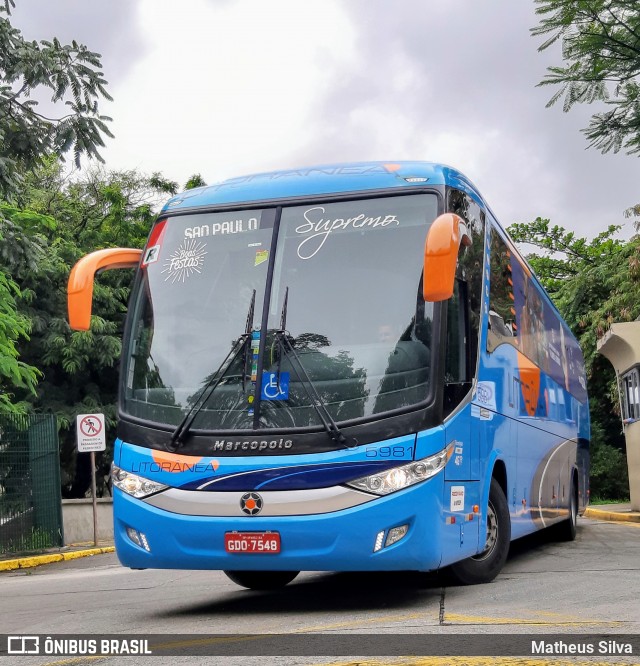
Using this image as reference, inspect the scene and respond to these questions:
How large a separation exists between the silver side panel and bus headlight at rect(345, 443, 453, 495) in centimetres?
6

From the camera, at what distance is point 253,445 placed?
7.68 m

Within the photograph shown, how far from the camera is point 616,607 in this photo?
7.29 meters

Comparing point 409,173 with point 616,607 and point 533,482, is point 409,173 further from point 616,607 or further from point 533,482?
point 533,482

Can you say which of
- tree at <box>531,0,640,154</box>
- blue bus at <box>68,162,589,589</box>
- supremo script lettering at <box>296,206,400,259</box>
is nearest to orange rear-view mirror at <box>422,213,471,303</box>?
blue bus at <box>68,162,589,589</box>

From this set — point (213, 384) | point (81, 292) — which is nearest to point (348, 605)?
point (213, 384)

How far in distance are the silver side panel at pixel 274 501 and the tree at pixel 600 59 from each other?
28.7ft

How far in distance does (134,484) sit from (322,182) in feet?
9.29

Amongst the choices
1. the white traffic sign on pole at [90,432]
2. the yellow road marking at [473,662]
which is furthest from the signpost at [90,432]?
the yellow road marking at [473,662]

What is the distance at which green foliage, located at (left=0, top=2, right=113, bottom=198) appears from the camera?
1591 cm

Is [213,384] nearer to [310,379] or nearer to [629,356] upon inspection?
[310,379]

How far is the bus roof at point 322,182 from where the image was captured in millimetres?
8484

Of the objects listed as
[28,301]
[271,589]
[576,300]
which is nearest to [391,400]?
[271,589]

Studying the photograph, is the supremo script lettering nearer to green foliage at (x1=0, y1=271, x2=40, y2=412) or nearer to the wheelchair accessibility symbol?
the wheelchair accessibility symbol

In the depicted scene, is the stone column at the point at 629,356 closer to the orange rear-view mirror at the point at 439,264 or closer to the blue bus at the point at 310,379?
the blue bus at the point at 310,379
